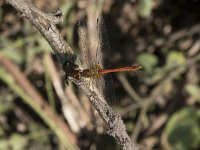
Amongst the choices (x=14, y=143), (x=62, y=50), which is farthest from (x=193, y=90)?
(x=62, y=50)

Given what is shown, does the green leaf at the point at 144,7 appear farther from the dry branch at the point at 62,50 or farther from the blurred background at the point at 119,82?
the dry branch at the point at 62,50

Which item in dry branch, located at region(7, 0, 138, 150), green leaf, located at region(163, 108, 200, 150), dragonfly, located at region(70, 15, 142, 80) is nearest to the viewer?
dry branch, located at region(7, 0, 138, 150)

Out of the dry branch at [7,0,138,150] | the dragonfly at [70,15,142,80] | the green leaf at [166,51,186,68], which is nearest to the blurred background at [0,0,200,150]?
the green leaf at [166,51,186,68]

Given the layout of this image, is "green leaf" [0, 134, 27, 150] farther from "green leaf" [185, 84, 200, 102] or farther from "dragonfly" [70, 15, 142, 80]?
"dragonfly" [70, 15, 142, 80]

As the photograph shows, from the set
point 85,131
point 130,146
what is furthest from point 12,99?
point 130,146

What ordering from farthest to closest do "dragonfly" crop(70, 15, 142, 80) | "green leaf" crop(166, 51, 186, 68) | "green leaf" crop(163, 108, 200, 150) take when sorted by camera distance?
"green leaf" crop(166, 51, 186, 68) < "green leaf" crop(163, 108, 200, 150) < "dragonfly" crop(70, 15, 142, 80)

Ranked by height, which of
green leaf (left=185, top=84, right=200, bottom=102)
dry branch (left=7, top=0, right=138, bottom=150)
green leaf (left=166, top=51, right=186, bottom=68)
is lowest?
dry branch (left=7, top=0, right=138, bottom=150)

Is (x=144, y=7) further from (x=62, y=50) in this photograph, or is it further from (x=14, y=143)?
(x=62, y=50)
